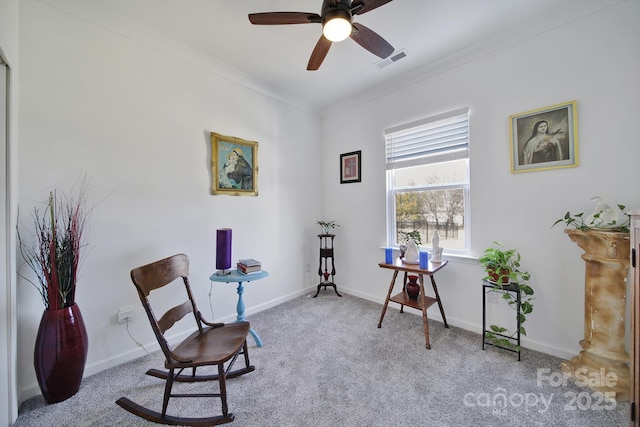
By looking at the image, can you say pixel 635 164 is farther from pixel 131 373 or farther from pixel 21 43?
pixel 21 43

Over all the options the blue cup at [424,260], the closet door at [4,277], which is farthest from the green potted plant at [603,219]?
the closet door at [4,277]

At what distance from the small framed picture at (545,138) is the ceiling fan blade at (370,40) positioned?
4.36 feet

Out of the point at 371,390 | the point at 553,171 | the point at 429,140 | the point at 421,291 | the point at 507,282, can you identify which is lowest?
the point at 371,390

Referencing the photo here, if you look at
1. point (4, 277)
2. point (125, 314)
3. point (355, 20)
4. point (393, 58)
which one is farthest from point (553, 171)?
point (4, 277)

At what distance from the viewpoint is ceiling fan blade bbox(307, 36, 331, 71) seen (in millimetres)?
1742

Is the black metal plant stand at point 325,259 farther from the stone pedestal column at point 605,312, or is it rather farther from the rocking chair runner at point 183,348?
the stone pedestal column at point 605,312

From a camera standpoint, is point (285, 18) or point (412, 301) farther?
point (412, 301)

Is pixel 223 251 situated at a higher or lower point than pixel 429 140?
lower

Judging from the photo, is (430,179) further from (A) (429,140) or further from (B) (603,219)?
(B) (603,219)

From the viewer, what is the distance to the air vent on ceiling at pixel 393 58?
2.45 m

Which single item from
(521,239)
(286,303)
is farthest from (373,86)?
(286,303)

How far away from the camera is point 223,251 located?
2209 millimetres

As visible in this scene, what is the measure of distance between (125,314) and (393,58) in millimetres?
3431

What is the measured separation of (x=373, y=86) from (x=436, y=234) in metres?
2.00
